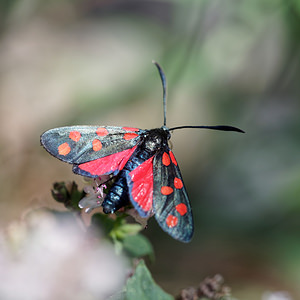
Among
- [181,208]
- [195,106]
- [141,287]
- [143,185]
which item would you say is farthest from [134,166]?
[195,106]

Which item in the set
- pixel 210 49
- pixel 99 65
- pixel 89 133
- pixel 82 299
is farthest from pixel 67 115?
pixel 82 299

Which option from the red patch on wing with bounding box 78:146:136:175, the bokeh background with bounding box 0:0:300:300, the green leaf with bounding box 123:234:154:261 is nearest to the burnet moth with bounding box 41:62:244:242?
the red patch on wing with bounding box 78:146:136:175

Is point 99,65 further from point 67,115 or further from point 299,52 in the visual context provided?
point 299,52

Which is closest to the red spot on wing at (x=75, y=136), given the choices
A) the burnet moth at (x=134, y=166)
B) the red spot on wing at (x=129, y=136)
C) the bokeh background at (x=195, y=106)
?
the burnet moth at (x=134, y=166)

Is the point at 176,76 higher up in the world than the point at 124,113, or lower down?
higher up

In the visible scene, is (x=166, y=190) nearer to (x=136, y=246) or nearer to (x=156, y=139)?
(x=156, y=139)

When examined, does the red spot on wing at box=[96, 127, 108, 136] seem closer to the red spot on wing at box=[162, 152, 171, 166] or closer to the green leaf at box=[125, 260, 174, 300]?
the red spot on wing at box=[162, 152, 171, 166]
